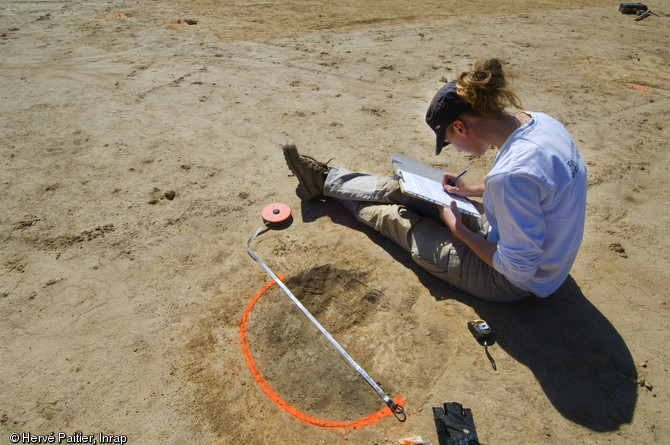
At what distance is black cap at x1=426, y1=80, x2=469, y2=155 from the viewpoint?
206 cm

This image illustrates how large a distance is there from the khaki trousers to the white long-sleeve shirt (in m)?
0.35

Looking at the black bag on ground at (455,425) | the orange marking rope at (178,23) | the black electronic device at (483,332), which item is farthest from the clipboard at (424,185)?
the orange marking rope at (178,23)

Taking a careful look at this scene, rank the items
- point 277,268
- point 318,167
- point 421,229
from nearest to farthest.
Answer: point 421,229
point 277,268
point 318,167

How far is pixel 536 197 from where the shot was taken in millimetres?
1873

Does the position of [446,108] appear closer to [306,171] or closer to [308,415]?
[306,171]

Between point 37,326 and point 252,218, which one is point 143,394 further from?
point 252,218

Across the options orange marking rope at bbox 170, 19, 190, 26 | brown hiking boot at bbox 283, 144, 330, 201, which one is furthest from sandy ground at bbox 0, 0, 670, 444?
orange marking rope at bbox 170, 19, 190, 26

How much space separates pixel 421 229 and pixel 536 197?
102 cm

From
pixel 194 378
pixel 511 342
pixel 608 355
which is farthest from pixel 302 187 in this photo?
pixel 608 355

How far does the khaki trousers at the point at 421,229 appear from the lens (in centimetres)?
254

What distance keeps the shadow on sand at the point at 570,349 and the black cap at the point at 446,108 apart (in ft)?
3.91

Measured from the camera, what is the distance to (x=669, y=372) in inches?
88.8

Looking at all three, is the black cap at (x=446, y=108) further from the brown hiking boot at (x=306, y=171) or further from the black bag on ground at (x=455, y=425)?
the black bag on ground at (x=455, y=425)

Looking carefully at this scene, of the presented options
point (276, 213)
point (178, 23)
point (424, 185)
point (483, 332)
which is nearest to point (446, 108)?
point (424, 185)
